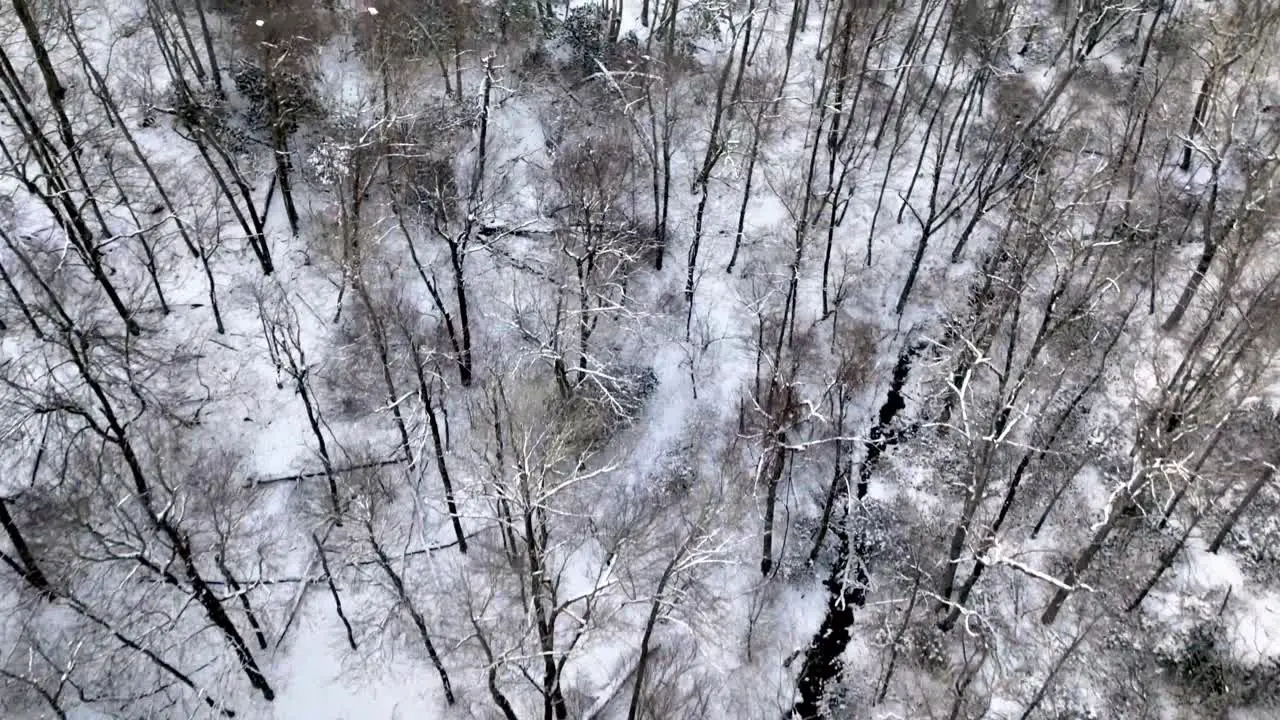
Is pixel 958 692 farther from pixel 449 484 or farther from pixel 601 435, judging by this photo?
pixel 449 484

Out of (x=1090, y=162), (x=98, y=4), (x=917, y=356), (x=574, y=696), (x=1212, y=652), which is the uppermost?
(x=98, y=4)

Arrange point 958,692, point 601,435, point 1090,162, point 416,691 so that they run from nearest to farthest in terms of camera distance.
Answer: point 958,692 < point 416,691 < point 601,435 < point 1090,162

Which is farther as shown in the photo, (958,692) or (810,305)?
(810,305)

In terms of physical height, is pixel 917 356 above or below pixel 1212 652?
Result: above

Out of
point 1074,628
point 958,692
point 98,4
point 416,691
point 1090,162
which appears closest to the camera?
point 958,692

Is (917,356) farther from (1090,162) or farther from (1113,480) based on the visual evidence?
(1090,162)

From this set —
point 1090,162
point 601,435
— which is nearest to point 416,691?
point 601,435
